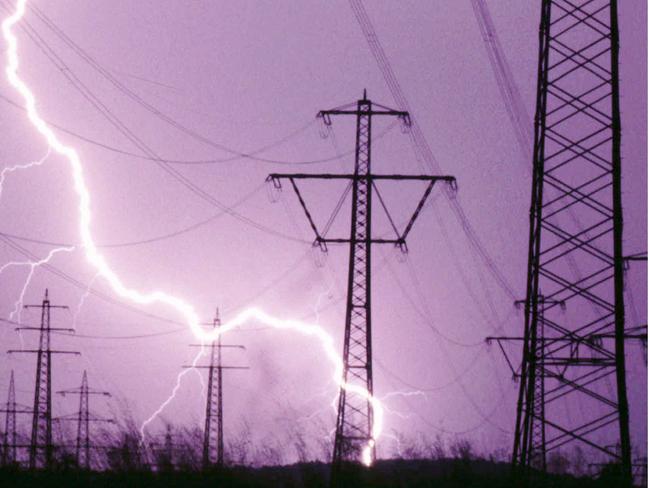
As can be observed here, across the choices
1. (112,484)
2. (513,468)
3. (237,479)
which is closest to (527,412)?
(513,468)

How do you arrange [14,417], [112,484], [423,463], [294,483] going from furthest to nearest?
[14,417] → [423,463] → [294,483] → [112,484]

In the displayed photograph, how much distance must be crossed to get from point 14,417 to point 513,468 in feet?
96.0

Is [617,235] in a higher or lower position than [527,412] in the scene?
higher

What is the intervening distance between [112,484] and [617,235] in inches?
315

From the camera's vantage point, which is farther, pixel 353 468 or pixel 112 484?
pixel 353 468

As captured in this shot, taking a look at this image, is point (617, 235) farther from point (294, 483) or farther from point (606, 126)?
point (294, 483)

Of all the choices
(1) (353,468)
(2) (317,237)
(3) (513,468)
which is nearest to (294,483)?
(1) (353,468)

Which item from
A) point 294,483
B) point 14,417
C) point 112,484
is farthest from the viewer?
point 14,417

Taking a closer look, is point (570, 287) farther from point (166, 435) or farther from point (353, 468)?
point (166, 435)

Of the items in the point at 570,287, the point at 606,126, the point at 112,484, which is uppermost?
the point at 606,126

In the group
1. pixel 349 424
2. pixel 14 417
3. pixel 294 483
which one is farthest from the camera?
pixel 14 417

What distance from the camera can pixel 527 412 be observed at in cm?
1966

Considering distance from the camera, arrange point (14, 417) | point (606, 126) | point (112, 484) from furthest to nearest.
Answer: point (14, 417), point (606, 126), point (112, 484)

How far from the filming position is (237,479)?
19.8 m
